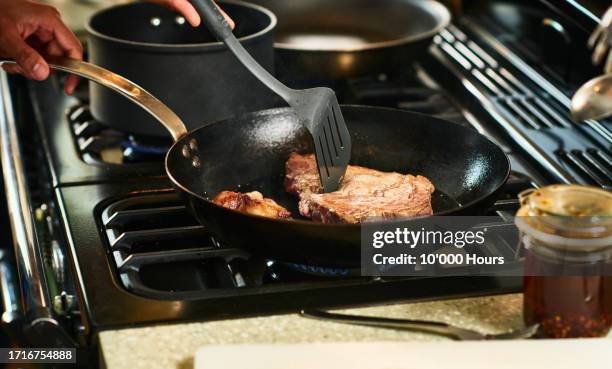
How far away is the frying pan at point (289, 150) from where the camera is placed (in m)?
1.38

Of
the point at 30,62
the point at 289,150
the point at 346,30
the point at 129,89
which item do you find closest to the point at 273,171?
the point at 289,150

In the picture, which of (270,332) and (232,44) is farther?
(232,44)

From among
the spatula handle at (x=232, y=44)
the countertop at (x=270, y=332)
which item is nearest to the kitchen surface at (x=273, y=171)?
the countertop at (x=270, y=332)

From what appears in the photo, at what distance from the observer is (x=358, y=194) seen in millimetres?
1354

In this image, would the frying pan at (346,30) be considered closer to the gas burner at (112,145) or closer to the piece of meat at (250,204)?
the gas burner at (112,145)

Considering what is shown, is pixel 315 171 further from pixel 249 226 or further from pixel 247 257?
pixel 249 226

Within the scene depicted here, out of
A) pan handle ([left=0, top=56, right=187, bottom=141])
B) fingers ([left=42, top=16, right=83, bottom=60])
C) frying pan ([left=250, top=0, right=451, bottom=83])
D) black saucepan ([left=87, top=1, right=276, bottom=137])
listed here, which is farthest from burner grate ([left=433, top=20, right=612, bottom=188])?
fingers ([left=42, top=16, right=83, bottom=60])

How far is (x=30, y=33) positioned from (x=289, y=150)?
511 millimetres

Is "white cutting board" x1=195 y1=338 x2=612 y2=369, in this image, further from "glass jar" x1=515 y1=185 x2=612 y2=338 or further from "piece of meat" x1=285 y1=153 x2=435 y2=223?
"piece of meat" x1=285 y1=153 x2=435 y2=223

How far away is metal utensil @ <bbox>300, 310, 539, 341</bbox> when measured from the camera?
3.36ft

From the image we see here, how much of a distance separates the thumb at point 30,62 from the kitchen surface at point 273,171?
0.03 m

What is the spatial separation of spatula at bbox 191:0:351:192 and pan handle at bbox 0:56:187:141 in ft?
0.46

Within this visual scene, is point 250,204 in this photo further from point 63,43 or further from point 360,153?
point 63,43

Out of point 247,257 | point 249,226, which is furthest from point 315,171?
point 249,226
